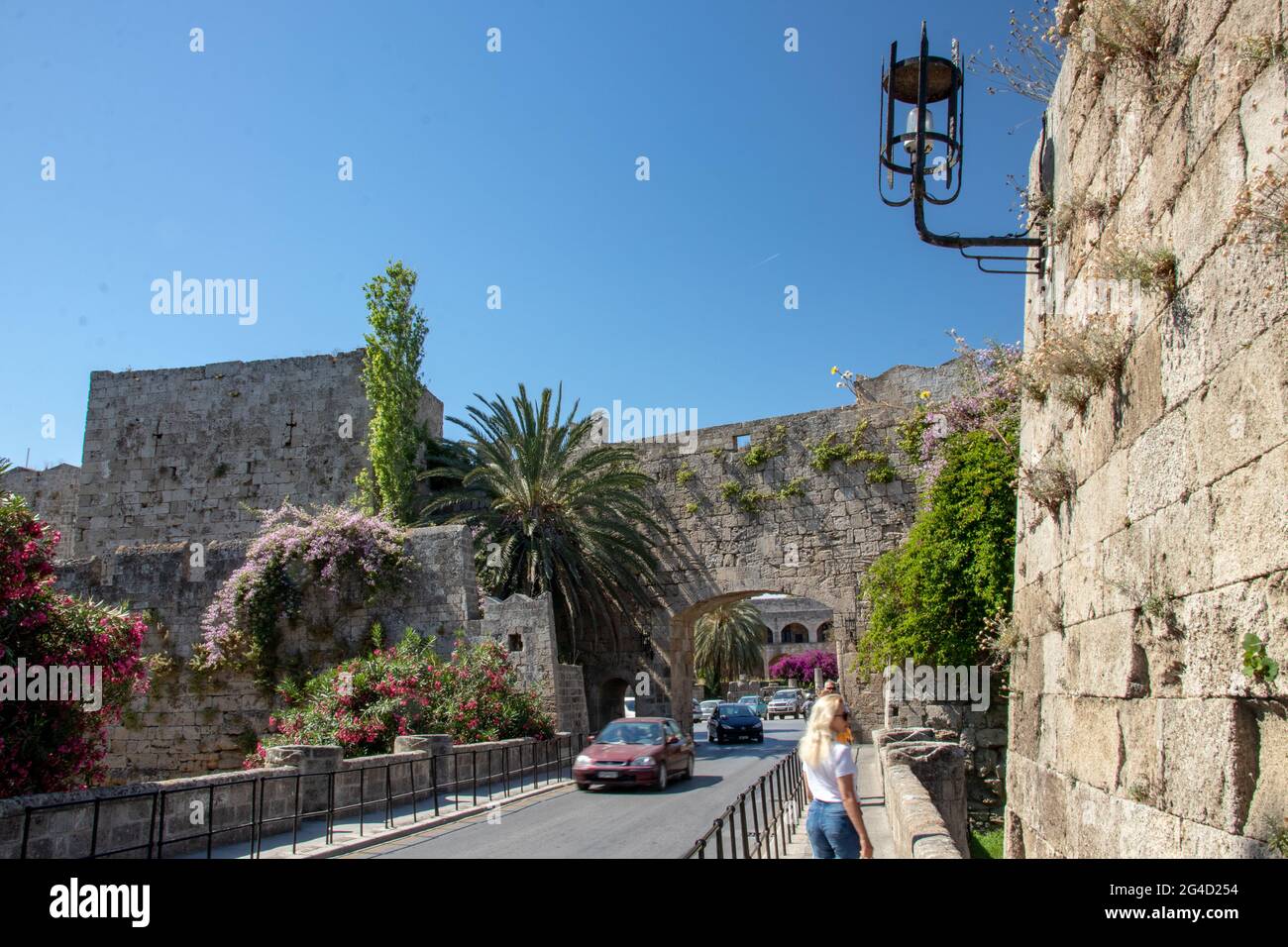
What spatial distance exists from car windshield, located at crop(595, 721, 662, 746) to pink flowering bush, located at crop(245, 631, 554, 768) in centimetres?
202

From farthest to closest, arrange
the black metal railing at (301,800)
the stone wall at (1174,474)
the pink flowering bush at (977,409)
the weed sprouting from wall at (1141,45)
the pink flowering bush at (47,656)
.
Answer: the pink flowering bush at (977,409) < the pink flowering bush at (47,656) < the black metal railing at (301,800) < the weed sprouting from wall at (1141,45) < the stone wall at (1174,474)

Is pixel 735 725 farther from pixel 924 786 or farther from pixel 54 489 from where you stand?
pixel 54 489

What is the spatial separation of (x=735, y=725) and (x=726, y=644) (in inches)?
609

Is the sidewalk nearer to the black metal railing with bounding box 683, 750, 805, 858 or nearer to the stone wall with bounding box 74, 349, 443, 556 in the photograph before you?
the black metal railing with bounding box 683, 750, 805, 858

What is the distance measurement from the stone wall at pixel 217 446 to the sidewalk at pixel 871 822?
14.9 meters

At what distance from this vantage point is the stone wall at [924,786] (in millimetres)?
6438

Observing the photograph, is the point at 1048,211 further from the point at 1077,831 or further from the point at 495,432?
the point at 495,432

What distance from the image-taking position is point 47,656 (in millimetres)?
8367

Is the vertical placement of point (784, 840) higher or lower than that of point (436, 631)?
lower

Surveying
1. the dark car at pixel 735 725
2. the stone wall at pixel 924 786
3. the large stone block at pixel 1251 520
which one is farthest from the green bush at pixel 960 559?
the dark car at pixel 735 725

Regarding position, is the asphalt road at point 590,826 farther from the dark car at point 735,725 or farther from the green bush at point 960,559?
the dark car at point 735,725

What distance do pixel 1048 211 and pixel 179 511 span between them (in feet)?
77.8
